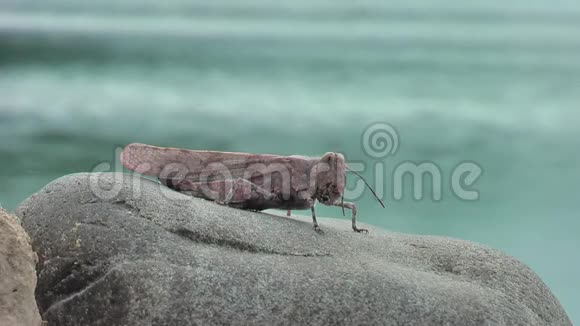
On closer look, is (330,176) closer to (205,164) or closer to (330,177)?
(330,177)

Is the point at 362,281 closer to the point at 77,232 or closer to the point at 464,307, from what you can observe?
the point at 464,307

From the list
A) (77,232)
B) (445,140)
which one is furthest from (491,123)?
(77,232)

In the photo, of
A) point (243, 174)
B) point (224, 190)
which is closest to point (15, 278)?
point (224, 190)

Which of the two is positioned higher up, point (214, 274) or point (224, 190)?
point (224, 190)

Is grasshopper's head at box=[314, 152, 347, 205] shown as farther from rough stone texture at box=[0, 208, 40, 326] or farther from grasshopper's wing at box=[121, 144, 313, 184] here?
rough stone texture at box=[0, 208, 40, 326]

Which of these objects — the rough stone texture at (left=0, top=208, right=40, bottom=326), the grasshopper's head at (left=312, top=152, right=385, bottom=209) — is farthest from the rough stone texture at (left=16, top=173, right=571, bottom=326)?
the grasshopper's head at (left=312, top=152, right=385, bottom=209)

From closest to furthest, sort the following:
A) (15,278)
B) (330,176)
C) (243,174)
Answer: (15,278) < (330,176) < (243,174)

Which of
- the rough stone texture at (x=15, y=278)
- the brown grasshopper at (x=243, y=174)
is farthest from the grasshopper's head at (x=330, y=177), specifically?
the rough stone texture at (x=15, y=278)
